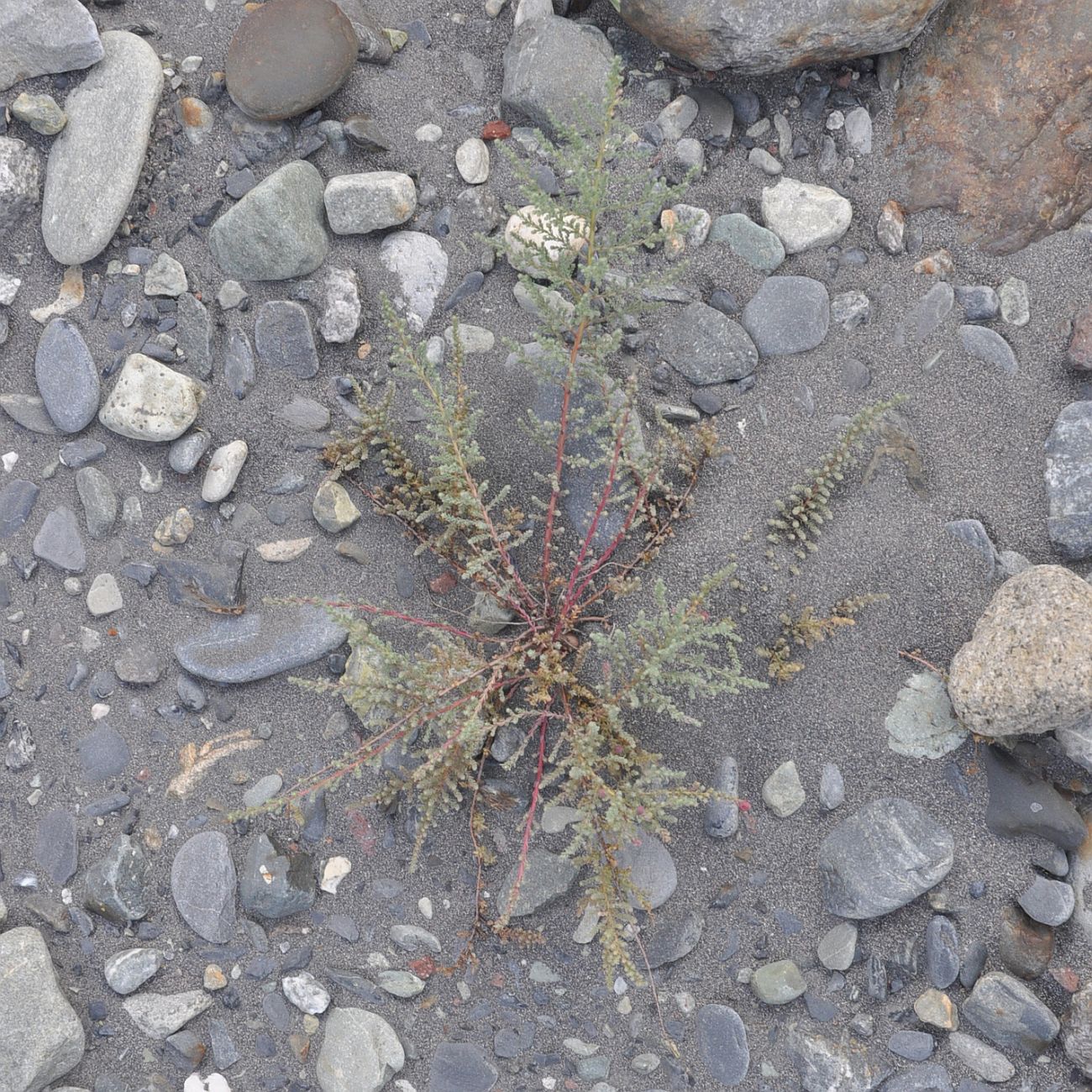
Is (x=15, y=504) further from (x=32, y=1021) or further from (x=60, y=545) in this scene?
→ (x=32, y=1021)

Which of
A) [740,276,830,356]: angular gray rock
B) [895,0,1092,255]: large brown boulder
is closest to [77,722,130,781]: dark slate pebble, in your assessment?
[740,276,830,356]: angular gray rock

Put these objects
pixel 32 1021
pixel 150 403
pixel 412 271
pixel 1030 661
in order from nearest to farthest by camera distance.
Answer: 1. pixel 1030 661
2. pixel 32 1021
3. pixel 150 403
4. pixel 412 271

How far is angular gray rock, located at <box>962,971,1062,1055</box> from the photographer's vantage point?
2.93 m

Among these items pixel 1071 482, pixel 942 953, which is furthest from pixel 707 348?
pixel 942 953

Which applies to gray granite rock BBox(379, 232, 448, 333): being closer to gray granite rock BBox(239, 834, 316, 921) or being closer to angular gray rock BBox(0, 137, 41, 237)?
angular gray rock BBox(0, 137, 41, 237)

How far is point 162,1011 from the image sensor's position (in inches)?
119

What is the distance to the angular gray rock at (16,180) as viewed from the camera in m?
3.19

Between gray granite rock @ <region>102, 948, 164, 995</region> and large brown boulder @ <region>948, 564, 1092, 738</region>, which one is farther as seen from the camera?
gray granite rock @ <region>102, 948, 164, 995</region>

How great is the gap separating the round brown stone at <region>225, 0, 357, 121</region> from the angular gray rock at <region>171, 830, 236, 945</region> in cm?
245

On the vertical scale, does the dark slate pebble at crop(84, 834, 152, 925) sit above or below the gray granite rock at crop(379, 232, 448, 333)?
below

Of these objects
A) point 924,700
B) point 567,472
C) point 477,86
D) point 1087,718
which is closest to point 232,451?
point 567,472

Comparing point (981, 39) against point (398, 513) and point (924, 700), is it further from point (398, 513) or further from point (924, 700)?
point (398, 513)

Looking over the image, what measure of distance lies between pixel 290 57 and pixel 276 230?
1.89 ft

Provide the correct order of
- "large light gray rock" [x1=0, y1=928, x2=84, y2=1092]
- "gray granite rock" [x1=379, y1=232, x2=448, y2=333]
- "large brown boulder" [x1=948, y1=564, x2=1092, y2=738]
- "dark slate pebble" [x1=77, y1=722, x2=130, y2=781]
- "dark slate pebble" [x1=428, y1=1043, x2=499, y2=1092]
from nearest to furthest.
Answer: "large brown boulder" [x1=948, y1=564, x2=1092, y2=738] → "large light gray rock" [x1=0, y1=928, x2=84, y2=1092] → "dark slate pebble" [x1=428, y1=1043, x2=499, y2=1092] → "dark slate pebble" [x1=77, y1=722, x2=130, y2=781] → "gray granite rock" [x1=379, y1=232, x2=448, y2=333]
